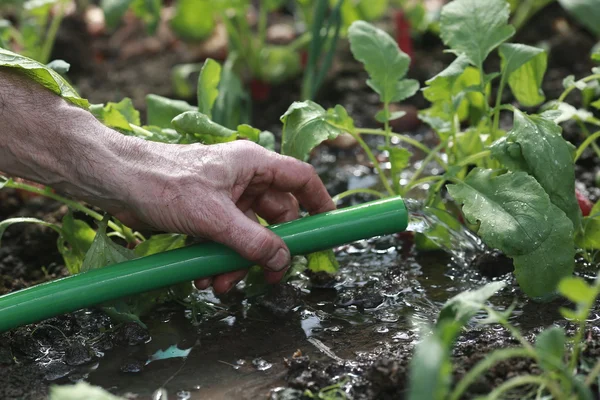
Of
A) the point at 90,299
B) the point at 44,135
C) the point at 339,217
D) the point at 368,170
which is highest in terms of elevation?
the point at 44,135

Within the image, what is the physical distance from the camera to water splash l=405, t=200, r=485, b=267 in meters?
2.06

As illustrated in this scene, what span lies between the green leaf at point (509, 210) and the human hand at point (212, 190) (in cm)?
39

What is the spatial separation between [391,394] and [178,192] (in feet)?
1.96

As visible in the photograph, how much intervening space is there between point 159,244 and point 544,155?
918 millimetres

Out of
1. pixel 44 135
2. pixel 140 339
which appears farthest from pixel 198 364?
pixel 44 135

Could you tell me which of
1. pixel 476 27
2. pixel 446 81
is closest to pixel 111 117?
pixel 446 81

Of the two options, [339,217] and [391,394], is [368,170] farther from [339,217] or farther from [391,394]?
[391,394]

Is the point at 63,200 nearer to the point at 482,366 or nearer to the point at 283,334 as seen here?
the point at 283,334

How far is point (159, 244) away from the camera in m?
1.96

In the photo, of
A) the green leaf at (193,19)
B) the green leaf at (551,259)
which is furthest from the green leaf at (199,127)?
the green leaf at (193,19)

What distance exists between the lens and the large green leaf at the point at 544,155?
6.07 feet

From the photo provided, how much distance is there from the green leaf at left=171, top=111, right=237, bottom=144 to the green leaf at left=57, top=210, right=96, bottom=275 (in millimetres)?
356

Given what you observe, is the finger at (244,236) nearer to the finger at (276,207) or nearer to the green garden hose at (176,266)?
the green garden hose at (176,266)

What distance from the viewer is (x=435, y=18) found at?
11.5ft
